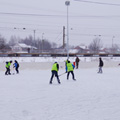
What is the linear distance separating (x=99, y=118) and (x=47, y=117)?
1583 millimetres

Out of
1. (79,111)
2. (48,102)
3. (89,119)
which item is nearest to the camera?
(89,119)

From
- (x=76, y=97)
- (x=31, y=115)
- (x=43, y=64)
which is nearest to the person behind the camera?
(x=31, y=115)

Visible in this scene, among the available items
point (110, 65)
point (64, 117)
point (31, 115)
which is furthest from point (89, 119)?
point (110, 65)

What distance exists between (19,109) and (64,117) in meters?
1.74

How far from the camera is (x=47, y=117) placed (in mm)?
5516

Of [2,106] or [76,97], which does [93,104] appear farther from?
[2,106]

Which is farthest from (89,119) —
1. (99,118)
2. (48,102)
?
(48,102)

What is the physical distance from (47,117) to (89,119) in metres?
1.28

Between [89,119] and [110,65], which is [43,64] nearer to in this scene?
[110,65]

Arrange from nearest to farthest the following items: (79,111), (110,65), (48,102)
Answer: (79,111), (48,102), (110,65)

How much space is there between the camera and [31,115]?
5691 mm

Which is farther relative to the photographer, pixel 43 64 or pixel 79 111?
pixel 43 64

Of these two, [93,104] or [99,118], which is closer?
[99,118]

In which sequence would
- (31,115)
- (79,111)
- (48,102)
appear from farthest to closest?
(48,102), (79,111), (31,115)
